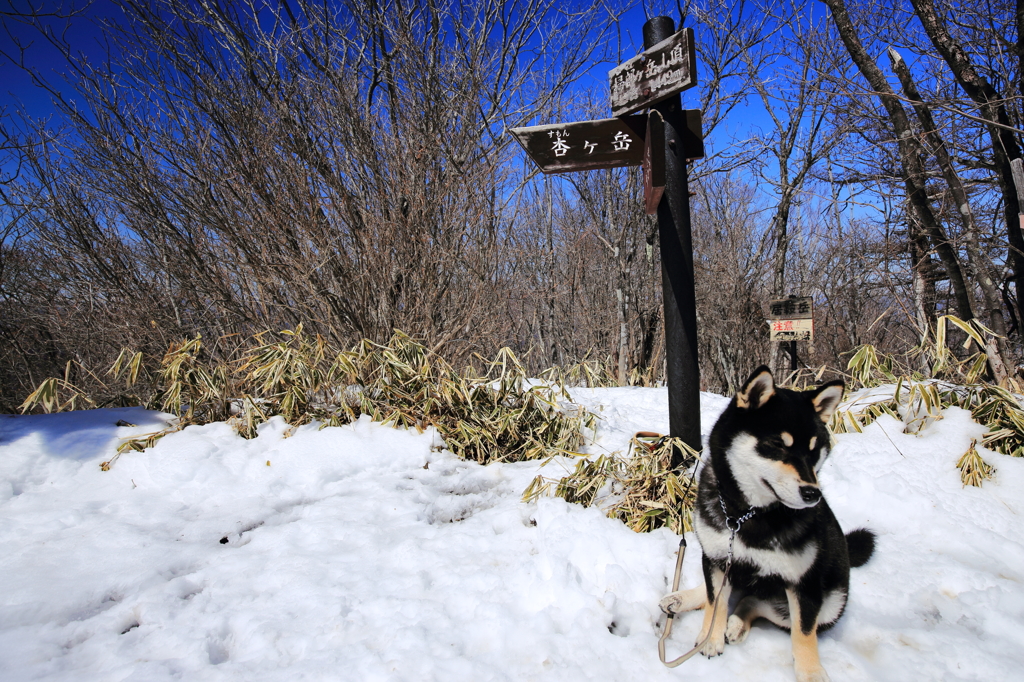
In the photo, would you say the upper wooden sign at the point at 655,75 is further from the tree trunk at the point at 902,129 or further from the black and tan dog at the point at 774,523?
the tree trunk at the point at 902,129

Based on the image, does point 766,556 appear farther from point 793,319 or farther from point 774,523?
point 793,319

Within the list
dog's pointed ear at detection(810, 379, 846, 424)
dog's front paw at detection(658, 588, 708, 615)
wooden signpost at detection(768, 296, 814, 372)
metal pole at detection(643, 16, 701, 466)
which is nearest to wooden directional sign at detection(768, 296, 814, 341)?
wooden signpost at detection(768, 296, 814, 372)

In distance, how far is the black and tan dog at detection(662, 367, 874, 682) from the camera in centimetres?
158

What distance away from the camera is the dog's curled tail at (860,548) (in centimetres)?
212

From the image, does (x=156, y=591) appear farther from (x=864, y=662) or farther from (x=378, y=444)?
(x=864, y=662)

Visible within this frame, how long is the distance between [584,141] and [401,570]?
2.59 m

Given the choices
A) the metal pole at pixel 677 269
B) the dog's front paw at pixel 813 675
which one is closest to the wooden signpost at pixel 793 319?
the metal pole at pixel 677 269

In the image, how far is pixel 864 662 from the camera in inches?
65.7

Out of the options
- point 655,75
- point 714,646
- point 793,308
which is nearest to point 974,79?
point 793,308

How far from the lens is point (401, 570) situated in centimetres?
214

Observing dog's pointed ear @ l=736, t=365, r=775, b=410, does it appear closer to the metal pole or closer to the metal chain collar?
the metal chain collar

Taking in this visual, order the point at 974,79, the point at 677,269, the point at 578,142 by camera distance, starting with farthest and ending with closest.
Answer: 1. the point at 974,79
2. the point at 578,142
3. the point at 677,269

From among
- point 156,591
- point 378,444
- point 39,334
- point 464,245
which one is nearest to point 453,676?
point 156,591

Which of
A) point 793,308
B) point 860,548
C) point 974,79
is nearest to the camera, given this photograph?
point 860,548
